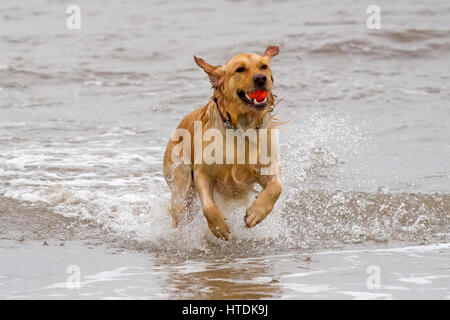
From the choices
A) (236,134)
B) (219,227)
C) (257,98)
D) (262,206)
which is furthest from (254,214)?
(257,98)

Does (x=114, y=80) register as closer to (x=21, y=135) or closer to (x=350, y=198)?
(x=21, y=135)

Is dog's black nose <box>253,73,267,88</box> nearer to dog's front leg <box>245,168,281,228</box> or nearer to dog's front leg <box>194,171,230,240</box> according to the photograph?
dog's front leg <box>245,168,281,228</box>

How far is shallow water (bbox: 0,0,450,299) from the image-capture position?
243 inches

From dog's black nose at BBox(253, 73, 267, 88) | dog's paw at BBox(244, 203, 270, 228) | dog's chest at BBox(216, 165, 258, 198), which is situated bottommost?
dog's paw at BBox(244, 203, 270, 228)

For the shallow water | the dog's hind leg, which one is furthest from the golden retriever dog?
the shallow water

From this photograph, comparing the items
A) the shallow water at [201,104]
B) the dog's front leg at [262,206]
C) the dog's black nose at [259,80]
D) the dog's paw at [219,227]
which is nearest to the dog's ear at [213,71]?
the dog's black nose at [259,80]

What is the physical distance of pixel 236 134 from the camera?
6.11 meters

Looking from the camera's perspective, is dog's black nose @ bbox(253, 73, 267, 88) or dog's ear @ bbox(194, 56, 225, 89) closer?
dog's black nose @ bbox(253, 73, 267, 88)

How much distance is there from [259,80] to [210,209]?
1.03 metres

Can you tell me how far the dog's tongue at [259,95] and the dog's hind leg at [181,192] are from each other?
1128mm

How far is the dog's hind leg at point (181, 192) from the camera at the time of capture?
671cm

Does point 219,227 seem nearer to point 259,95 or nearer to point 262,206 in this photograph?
point 262,206

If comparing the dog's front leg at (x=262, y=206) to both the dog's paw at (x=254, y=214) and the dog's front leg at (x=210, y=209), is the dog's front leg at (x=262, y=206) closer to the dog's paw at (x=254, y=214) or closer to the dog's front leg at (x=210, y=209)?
the dog's paw at (x=254, y=214)

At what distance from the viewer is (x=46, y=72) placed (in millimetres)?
15891
